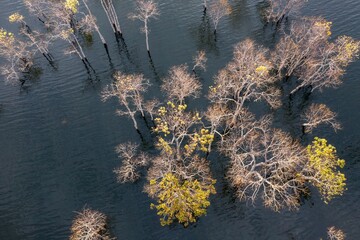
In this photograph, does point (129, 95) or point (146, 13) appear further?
point (146, 13)

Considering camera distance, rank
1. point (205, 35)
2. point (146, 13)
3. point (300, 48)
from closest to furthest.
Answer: point (300, 48)
point (146, 13)
point (205, 35)

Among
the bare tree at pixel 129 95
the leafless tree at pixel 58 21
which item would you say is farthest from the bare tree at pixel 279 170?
the leafless tree at pixel 58 21

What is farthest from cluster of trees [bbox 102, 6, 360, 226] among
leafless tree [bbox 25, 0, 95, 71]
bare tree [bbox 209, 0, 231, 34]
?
leafless tree [bbox 25, 0, 95, 71]

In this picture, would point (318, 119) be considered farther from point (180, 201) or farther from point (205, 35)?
point (205, 35)

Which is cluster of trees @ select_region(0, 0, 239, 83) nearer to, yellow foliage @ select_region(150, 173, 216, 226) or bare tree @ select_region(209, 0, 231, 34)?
bare tree @ select_region(209, 0, 231, 34)

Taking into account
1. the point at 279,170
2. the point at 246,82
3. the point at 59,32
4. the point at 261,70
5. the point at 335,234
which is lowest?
the point at 335,234

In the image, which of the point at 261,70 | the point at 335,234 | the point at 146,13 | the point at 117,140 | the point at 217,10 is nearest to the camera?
the point at 335,234

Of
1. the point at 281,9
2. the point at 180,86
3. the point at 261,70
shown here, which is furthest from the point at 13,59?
the point at 281,9
